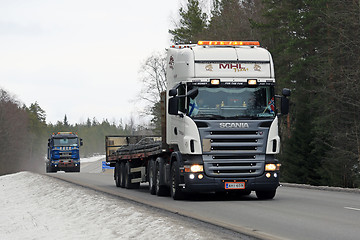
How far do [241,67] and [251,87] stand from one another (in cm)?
63

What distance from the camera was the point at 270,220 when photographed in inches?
497

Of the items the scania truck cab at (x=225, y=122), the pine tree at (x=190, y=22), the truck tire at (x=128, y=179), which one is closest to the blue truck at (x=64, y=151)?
the pine tree at (x=190, y=22)

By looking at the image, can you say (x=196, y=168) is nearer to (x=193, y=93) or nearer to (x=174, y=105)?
(x=174, y=105)

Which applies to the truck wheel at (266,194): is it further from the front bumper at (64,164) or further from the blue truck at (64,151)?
the front bumper at (64,164)

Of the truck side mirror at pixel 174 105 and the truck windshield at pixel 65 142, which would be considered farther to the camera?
the truck windshield at pixel 65 142

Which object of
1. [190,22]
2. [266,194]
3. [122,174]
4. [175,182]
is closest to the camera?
[175,182]

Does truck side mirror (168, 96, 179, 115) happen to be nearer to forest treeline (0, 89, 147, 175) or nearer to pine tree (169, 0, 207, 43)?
pine tree (169, 0, 207, 43)

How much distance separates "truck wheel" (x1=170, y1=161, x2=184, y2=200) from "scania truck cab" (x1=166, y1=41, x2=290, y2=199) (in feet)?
0.29

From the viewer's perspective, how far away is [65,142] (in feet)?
200

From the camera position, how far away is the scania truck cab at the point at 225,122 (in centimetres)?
1694

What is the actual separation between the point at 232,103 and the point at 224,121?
2.04 ft

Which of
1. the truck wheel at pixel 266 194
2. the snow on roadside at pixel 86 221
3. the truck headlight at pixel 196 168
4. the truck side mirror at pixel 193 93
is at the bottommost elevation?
the snow on roadside at pixel 86 221

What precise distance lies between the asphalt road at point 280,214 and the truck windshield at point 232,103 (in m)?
2.27

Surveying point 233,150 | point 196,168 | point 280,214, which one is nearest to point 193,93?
point 233,150
